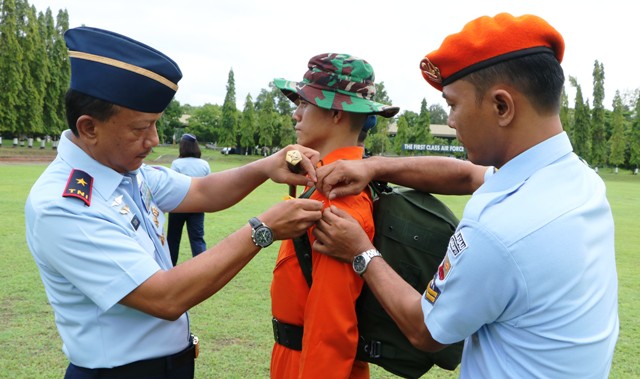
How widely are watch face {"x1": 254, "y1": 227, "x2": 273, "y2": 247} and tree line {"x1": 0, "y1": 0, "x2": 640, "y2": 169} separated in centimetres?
4837

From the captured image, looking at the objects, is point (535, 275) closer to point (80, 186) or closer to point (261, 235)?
point (261, 235)

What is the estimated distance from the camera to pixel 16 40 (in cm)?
5472

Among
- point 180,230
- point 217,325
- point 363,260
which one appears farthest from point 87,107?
point 180,230

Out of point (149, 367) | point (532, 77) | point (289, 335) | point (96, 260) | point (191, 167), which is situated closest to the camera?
point (532, 77)

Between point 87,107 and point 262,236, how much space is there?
950mm

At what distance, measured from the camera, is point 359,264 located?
230 cm

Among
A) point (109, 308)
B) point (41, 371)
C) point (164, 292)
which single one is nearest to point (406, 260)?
point (164, 292)

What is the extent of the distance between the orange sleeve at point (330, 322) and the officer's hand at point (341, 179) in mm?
317

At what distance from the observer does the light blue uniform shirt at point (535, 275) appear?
1632mm

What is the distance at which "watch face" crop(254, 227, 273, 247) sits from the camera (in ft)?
7.82

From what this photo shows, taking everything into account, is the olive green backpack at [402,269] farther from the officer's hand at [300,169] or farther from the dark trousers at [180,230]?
the dark trousers at [180,230]

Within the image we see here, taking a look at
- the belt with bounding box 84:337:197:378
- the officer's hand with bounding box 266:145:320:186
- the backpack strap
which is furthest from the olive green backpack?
the belt with bounding box 84:337:197:378

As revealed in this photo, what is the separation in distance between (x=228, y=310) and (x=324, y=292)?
Answer: 4660 mm

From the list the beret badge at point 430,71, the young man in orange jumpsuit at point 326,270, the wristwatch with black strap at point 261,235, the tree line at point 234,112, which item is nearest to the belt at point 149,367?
the young man in orange jumpsuit at point 326,270
